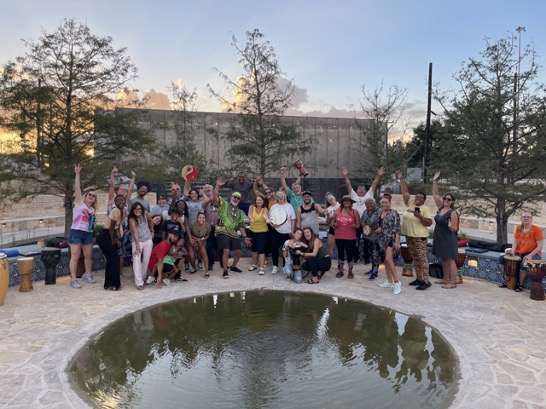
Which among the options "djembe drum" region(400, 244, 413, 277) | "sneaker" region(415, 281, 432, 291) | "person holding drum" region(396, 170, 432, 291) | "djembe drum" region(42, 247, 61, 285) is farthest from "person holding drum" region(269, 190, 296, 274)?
"djembe drum" region(42, 247, 61, 285)

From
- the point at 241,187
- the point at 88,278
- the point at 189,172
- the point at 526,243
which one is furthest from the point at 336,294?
the point at 88,278

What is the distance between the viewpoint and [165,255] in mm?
8031

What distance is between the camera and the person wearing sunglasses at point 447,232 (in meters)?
7.53

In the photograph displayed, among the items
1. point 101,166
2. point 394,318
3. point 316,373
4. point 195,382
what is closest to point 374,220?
point 394,318

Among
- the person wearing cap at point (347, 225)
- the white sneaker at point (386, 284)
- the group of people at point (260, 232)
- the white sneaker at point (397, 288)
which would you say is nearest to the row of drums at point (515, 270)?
the group of people at point (260, 232)

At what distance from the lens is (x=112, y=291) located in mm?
7617

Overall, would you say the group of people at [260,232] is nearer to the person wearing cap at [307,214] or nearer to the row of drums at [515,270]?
the person wearing cap at [307,214]

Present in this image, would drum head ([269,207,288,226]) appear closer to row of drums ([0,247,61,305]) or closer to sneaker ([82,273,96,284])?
sneaker ([82,273,96,284])

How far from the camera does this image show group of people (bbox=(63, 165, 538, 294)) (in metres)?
7.71

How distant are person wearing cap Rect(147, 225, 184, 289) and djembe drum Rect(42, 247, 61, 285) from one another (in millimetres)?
1800

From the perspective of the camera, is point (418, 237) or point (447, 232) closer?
point (447, 232)

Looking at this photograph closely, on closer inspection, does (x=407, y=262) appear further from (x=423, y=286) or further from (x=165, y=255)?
(x=165, y=255)

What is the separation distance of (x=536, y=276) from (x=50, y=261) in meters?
8.97

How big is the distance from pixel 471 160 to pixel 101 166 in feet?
33.9
